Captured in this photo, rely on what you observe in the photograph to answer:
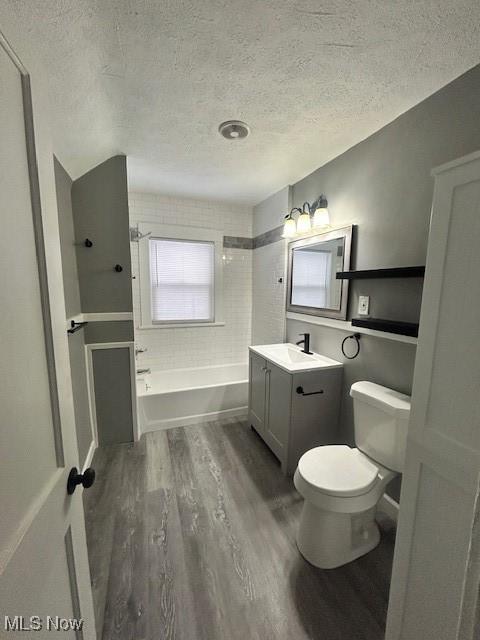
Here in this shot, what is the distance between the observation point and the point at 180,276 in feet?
10.7

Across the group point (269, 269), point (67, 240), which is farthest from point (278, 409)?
point (67, 240)

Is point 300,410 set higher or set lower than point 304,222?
lower

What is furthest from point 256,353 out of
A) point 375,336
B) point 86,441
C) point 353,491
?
point 86,441

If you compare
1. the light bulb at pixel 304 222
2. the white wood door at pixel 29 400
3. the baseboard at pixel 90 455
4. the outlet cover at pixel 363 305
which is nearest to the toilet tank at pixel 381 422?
the outlet cover at pixel 363 305

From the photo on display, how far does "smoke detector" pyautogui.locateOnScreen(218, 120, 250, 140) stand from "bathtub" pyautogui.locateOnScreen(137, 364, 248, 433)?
214 centimetres

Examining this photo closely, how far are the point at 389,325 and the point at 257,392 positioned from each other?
129cm

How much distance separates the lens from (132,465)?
2.11m

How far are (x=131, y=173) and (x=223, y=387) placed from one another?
7.31ft

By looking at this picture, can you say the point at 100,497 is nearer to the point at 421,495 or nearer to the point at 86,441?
the point at 86,441

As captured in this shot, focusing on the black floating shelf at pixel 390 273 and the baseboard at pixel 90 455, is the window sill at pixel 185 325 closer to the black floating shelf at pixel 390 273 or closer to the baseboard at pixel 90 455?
the baseboard at pixel 90 455

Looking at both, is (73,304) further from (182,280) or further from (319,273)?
(319,273)

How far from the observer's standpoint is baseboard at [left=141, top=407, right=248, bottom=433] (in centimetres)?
260

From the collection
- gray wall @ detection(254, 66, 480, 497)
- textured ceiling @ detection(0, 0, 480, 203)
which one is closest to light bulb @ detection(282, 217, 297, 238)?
gray wall @ detection(254, 66, 480, 497)

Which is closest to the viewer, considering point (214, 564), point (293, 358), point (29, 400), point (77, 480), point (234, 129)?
point (29, 400)
